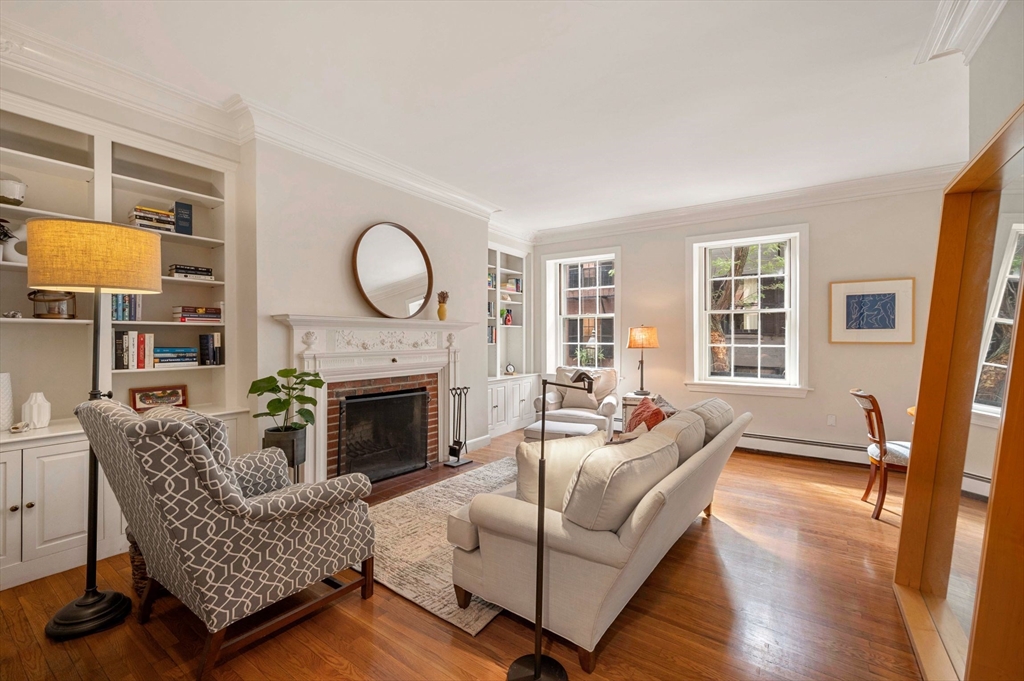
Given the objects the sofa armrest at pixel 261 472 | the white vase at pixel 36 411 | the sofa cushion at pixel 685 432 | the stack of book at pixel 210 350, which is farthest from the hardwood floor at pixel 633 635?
the stack of book at pixel 210 350

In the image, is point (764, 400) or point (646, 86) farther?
point (764, 400)

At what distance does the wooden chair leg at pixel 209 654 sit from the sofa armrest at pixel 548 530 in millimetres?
1034

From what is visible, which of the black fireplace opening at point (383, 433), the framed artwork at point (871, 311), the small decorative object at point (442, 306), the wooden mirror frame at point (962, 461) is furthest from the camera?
the small decorative object at point (442, 306)

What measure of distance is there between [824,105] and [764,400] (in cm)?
306

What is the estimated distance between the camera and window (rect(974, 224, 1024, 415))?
1.54 metres

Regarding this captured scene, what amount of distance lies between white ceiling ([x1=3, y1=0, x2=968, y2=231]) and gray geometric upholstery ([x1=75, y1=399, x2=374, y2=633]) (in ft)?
6.37

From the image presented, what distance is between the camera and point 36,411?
2420 millimetres

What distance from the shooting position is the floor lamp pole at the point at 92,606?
6.25 feet

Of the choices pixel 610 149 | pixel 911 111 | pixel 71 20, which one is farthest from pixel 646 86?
pixel 71 20

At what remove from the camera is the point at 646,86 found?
270 cm

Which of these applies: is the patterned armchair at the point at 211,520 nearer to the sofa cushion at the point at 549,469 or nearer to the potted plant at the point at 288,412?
the sofa cushion at the point at 549,469

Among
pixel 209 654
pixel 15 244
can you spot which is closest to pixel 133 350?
pixel 15 244

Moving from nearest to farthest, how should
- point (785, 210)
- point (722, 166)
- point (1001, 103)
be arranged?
point (1001, 103), point (722, 166), point (785, 210)

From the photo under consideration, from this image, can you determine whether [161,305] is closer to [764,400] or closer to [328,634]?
[328,634]
